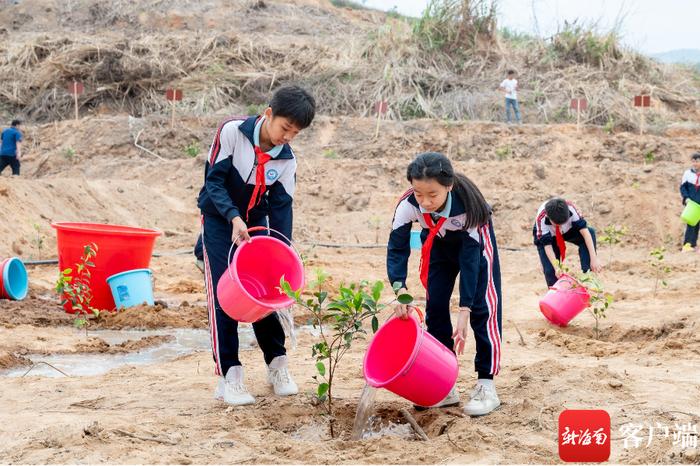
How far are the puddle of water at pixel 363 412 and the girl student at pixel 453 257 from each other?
0.41 metres

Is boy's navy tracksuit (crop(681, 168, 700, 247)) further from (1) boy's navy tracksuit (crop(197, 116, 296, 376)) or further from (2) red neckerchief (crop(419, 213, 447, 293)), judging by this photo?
(1) boy's navy tracksuit (crop(197, 116, 296, 376))

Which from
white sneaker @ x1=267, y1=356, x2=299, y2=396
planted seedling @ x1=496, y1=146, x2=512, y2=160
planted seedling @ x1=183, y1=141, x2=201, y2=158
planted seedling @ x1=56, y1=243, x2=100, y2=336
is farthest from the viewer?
planted seedling @ x1=183, y1=141, x2=201, y2=158

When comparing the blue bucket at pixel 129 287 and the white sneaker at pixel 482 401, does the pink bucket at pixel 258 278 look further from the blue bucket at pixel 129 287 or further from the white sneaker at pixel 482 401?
the blue bucket at pixel 129 287

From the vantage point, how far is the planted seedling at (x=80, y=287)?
23.2ft

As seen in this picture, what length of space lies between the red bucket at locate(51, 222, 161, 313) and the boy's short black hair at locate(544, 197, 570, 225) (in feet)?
11.1

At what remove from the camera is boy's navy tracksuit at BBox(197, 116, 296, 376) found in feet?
14.6

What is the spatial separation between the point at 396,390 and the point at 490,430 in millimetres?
474

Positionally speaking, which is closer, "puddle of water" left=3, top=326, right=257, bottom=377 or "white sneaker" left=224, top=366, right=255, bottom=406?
"white sneaker" left=224, top=366, right=255, bottom=406

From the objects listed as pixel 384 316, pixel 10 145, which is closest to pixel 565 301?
pixel 384 316

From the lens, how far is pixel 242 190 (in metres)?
4.55

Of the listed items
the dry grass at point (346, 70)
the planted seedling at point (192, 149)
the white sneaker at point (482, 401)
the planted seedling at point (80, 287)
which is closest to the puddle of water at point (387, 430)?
the white sneaker at point (482, 401)

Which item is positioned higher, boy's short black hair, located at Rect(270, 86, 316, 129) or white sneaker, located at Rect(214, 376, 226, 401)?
boy's short black hair, located at Rect(270, 86, 316, 129)

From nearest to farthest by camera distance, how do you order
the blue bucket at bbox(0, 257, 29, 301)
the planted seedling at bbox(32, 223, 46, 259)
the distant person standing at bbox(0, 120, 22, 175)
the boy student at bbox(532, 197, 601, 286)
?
the boy student at bbox(532, 197, 601, 286) < the blue bucket at bbox(0, 257, 29, 301) < the planted seedling at bbox(32, 223, 46, 259) < the distant person standing at bbox(0, 120, 22, 175)

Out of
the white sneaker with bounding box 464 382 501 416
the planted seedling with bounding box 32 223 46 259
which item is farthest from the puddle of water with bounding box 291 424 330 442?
the planted seedling with bounding box 32 223 46 259
